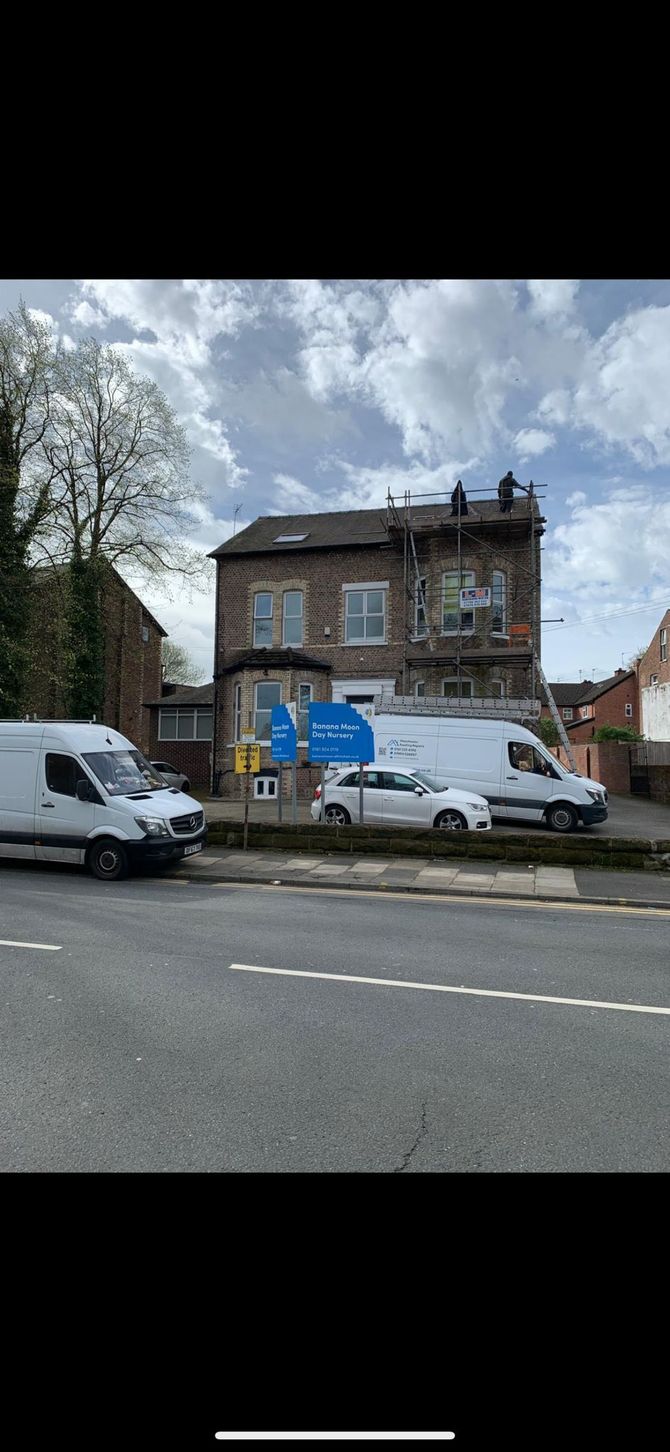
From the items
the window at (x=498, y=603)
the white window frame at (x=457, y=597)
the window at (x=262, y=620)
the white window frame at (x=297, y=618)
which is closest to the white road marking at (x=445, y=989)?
the white window frame at (x=457, y=597)

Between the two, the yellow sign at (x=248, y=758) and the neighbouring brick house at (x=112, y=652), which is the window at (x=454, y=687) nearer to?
the yellow sign at (x=248, y=758)

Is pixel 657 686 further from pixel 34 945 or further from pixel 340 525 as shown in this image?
pixel 34 945

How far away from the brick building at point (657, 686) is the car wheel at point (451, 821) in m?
31.3

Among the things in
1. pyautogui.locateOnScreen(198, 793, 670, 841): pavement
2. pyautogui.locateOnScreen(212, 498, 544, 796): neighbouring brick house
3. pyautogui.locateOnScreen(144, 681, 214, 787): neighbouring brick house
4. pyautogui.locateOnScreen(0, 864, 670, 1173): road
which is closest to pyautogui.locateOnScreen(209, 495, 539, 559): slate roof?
pyautogui.locateOnScreen(212, 498, 544, 796): neighbouring brick house

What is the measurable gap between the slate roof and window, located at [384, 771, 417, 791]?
11151mm

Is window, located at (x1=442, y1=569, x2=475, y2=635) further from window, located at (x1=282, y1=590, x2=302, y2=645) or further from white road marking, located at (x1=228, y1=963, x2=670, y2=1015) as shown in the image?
white road marking, located at (x1=228, y1=963, x2=670, y2=1015)

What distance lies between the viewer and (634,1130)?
344cm

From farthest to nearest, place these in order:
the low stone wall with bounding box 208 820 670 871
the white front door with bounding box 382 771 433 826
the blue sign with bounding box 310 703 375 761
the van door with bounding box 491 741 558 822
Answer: the van door with bounding box 491 741 558 822 < the white front door with bounding box 382 771 433 826 < the blue sign with bounding box 310 703 375 761 < the low stone wall with bounding box 208 820 670 871

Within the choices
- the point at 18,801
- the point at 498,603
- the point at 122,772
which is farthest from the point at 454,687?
the point at 18,801

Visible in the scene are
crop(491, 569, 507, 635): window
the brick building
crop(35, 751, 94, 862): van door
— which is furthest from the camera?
the brick building

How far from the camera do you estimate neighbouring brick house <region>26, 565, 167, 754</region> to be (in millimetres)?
22875

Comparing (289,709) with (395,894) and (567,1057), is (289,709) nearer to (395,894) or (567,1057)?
(395,894)

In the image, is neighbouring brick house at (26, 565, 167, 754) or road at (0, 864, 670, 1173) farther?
neighbouring brick house at (26, 565, 167, 754)

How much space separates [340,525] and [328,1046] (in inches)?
952
